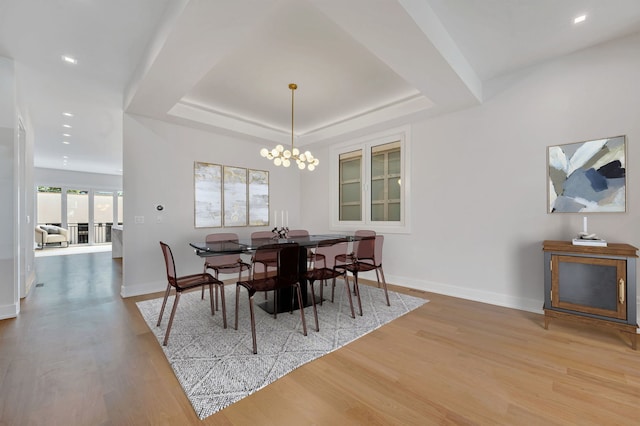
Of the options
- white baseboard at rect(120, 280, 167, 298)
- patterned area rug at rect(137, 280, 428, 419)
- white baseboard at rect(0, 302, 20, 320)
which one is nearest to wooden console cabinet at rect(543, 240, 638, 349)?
patterned area rug at rect(137, 280, 428, 419)

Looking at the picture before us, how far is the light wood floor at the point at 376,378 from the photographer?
155 cm

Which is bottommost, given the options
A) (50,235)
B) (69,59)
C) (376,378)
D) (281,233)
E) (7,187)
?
(376,378)

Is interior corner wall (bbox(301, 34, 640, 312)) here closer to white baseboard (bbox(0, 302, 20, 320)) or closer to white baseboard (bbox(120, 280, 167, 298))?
white baseboard (bbox(120, 280, 167, 298))

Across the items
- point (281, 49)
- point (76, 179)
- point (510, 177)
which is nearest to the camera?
point (281, 49)

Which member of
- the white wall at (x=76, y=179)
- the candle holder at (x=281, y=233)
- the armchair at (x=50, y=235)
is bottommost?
Result: the armchair at (x=50, y=235)

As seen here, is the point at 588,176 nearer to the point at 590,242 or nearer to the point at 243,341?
the point at 590,242

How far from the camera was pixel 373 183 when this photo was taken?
16.0 ft

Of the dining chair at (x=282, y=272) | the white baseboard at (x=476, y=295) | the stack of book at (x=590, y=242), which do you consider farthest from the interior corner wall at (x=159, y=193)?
the stack of book at (x=590, y=242)

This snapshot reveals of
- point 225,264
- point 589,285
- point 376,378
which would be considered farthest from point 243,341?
point 589,285

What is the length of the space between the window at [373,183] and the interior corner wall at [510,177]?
0.23 meters

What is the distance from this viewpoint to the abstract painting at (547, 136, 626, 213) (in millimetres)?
2688

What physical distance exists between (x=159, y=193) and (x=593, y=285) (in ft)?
17.8

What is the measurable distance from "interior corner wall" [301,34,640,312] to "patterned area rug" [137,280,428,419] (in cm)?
85

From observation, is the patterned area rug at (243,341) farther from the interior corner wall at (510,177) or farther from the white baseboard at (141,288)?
Answer: the interior corner wall at (510,177)
